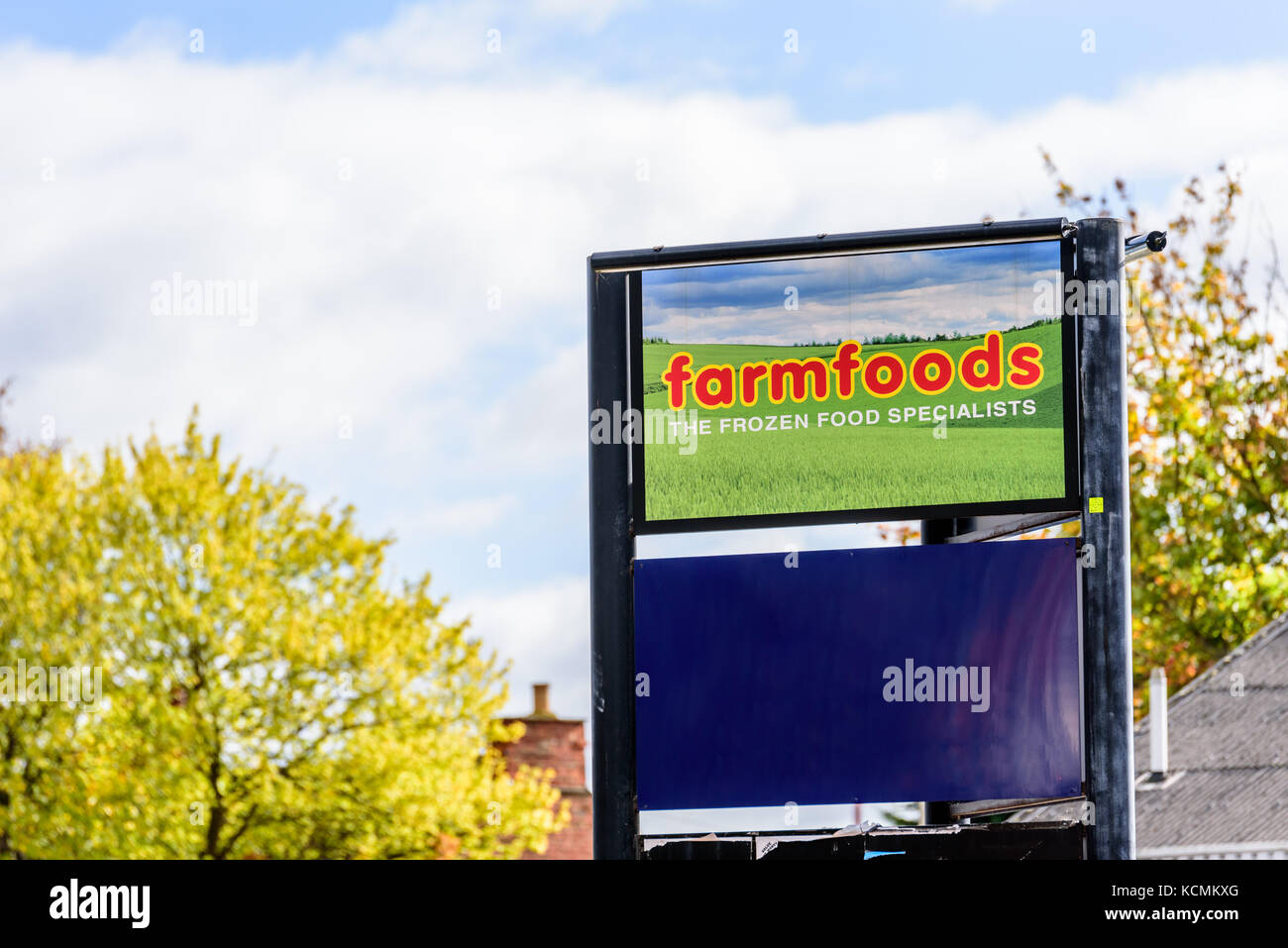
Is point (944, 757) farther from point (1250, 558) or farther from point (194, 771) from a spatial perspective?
point (1250, 558)

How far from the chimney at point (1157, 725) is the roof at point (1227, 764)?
31 centimetres

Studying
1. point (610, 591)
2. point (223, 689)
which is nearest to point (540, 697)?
point (223, 689)

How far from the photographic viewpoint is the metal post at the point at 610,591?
882 centimetres

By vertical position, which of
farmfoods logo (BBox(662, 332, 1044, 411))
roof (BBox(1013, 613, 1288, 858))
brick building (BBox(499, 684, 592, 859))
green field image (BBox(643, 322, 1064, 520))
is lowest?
brick building (BBox(499, 684, 592, 859))

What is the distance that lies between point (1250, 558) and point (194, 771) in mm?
19904

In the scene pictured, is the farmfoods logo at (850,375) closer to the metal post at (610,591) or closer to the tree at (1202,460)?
the metal post at (610,591)

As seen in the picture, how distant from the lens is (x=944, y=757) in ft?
28.1

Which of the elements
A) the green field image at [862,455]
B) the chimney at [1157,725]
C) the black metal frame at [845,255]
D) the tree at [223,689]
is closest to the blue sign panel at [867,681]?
the black metal frame at [845,255]

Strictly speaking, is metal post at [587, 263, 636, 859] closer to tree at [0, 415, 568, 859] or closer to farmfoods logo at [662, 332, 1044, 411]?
farmfoods logo at [662, 332, 1044, 411]

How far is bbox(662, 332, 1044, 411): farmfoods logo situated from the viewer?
8.88 metres

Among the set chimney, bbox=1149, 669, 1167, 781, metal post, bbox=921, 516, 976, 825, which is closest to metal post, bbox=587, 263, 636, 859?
metal post, bbox=921, 516, 976, 825

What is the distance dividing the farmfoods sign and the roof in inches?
345
